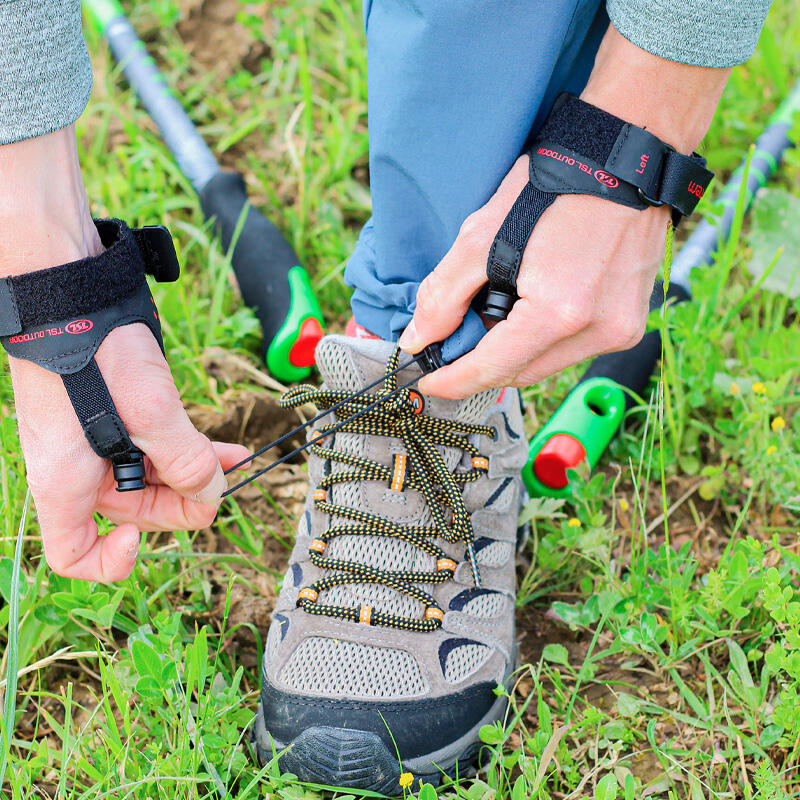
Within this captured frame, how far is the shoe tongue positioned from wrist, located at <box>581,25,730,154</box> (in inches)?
17.0

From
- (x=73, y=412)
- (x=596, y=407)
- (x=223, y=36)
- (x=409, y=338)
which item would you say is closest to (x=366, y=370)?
(x=409, y=338)

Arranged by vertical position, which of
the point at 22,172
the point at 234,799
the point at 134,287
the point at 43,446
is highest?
the point at 22,172

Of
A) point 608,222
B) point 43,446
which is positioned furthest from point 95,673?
point 608,222

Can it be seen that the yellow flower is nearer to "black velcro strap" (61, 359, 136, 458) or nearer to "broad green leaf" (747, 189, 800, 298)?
"black velcro strap" (61, 359, 136, 458)

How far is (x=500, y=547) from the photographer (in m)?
1.34

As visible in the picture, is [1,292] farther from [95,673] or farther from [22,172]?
[95,673]

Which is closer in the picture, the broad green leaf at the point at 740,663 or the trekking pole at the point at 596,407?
the broad green leaf at the point at 740,663

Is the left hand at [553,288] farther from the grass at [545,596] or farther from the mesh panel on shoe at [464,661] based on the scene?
the mesh panel on shoe at [464,661]

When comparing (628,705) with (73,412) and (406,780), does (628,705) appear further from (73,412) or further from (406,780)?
(73,412)

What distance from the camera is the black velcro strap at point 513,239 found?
102cm

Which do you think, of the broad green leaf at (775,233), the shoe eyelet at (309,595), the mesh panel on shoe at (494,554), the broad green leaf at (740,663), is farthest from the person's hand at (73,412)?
the broad green leaf at (775,233)

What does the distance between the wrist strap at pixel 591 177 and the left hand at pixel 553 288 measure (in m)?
0.02

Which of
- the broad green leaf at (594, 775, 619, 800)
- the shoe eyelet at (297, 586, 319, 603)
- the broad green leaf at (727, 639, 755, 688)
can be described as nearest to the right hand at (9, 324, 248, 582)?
the shoe eyelet at (297, 586, 319, 603)

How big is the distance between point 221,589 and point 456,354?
603mm
